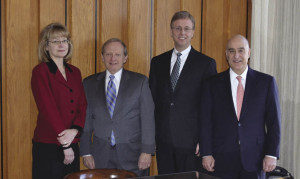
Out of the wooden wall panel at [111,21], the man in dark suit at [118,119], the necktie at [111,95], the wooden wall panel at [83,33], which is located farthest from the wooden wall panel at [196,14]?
the necktie at [111,95]

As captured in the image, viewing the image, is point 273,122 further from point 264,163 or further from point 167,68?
point 167,68

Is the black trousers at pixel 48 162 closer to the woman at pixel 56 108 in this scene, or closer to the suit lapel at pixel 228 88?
the woman at pixel 56 108

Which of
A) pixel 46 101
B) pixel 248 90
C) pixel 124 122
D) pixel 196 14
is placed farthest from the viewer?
pixel 196 14

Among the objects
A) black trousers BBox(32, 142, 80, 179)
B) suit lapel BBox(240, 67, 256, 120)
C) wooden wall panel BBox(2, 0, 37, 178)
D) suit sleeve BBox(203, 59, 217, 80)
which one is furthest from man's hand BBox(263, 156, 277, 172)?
wooden wall panel BBox(2, 0, 37, 178)

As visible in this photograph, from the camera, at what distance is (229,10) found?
11.2 ft

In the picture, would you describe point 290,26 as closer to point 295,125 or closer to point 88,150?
point 295,125

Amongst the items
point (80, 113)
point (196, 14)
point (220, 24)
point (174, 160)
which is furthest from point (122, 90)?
point (220, 24)

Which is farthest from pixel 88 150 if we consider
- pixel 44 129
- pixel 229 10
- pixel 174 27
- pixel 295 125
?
pixel 229 10

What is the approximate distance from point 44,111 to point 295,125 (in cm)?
197

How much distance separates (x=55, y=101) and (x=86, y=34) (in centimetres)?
76

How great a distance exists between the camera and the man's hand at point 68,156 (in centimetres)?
225

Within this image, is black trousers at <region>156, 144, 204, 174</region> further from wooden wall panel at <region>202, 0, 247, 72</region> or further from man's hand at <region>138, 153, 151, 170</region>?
wooden wall panel at <region>202, 0, 247, 72</region>

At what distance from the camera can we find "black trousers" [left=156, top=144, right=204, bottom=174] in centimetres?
253

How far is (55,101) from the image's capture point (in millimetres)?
2268
